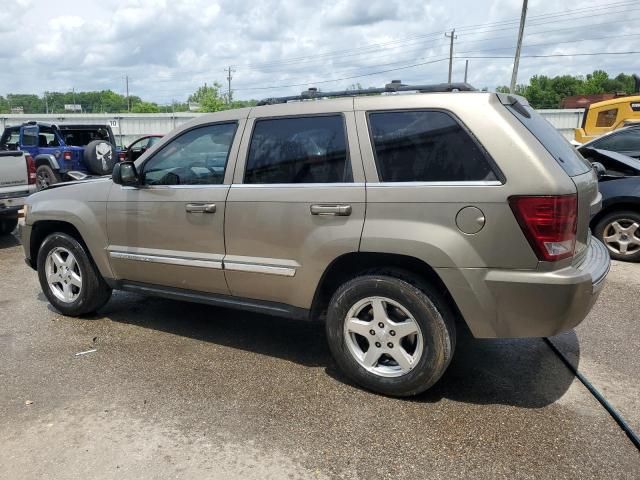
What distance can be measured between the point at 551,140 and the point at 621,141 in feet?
18.3

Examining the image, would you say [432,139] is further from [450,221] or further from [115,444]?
[115,444]

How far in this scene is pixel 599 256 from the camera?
11.4 ft

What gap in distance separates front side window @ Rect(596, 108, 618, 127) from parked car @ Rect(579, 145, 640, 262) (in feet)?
29.4

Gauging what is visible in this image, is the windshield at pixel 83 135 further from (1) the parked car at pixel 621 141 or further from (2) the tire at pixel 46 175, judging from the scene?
(1) the parked car at pixel 621 141

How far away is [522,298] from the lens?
2.93 meters

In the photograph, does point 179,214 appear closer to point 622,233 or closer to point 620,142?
point 622,233

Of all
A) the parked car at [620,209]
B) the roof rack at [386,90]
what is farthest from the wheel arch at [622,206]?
the roof rack at [386,90]

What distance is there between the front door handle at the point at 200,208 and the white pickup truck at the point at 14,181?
534 cm

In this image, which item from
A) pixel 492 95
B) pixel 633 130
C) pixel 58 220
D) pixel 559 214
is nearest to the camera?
pixel 559 214

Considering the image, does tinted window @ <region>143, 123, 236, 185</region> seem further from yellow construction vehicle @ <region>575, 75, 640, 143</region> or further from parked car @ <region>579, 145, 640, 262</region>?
yellow construction vehicle @ <region>575, 75, 640, 143</region>

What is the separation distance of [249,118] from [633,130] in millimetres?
6450

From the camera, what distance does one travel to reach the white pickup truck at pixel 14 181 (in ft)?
25.9

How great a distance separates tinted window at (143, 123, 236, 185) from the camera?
3.91 meters

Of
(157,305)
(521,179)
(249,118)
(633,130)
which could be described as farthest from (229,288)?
(633,130)
